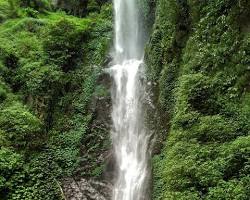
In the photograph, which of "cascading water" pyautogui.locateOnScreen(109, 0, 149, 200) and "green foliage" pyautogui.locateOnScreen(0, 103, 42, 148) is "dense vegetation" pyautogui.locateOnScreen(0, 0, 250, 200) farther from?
"cascading water" pyautogui.locateOnScreen(109, 0, 149, 200)

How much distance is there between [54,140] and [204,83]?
20.5 ft

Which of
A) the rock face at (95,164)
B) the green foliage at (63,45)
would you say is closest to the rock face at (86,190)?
the rock face at (95,164)

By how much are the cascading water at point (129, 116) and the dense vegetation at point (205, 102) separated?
100cm

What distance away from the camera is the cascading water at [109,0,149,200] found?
548 inches

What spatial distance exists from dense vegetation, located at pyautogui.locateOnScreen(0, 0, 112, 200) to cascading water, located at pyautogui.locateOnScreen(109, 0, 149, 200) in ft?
2.72

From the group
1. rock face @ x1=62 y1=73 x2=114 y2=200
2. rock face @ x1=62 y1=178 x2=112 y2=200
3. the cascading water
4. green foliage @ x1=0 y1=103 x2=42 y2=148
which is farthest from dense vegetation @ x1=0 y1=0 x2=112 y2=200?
the cascading water

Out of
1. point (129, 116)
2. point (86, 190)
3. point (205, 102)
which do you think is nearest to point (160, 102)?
point (129, 116)

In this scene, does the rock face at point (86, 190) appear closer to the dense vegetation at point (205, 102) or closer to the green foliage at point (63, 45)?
the dense vegetation at point (205, 102)

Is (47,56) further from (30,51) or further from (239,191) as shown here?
(239,191)

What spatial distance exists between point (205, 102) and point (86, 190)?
4941mm

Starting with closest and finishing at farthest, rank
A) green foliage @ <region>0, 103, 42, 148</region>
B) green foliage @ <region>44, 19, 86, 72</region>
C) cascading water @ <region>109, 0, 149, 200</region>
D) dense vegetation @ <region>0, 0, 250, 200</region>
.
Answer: dense vegetation @ <region>0, 0, 250, 200</region> → cascading water @ <region>109, 0, 149, 200</region> → green foliage @ <region>0, 103, 42, 148</region> → green foliage @ <region>44, 19, 86, 72</region>

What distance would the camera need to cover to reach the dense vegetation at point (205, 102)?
10297 mm

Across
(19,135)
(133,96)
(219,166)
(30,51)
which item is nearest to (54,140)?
(19,135)

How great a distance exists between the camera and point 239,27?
12.9m
